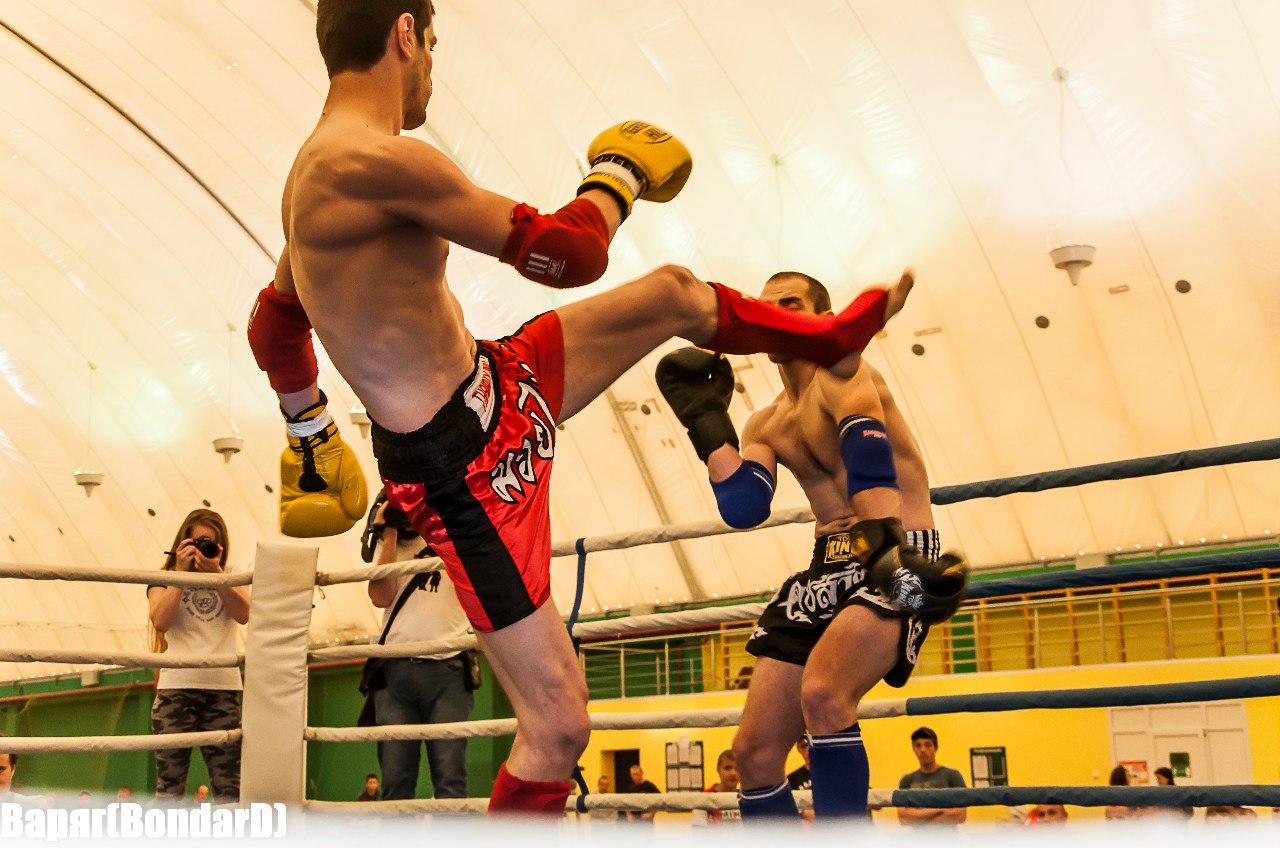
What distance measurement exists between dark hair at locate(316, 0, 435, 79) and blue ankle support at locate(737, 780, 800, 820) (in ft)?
6.56

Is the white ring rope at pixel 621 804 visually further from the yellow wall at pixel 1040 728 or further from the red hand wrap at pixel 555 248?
the yellow wall at pixel 1040 728

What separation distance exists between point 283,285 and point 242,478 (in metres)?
17.3

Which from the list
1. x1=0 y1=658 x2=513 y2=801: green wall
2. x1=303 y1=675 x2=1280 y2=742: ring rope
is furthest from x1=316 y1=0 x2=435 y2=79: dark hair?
x1=0 y1=658 x2=513 y2=801: green wall

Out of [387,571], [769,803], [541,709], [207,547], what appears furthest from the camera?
[207,547]

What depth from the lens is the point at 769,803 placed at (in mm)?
3166

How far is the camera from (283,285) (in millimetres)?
2682

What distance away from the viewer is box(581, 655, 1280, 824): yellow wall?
1185 centimetres

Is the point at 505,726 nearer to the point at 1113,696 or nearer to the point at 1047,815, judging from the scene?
the point at 1113,696

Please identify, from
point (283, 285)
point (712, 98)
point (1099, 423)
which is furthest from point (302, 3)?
point (283, 285)

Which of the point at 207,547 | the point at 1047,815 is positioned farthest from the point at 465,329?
the point at 1047,815

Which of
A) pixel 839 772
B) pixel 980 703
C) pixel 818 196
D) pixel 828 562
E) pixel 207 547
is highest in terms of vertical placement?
pixel 818 196

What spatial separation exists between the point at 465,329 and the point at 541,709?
724mm

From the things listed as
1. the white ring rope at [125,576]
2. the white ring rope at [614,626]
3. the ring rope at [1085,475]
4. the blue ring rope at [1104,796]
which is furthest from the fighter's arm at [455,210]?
the white ring rope at [125,576]

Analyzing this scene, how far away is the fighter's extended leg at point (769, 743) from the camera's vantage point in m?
3.18
